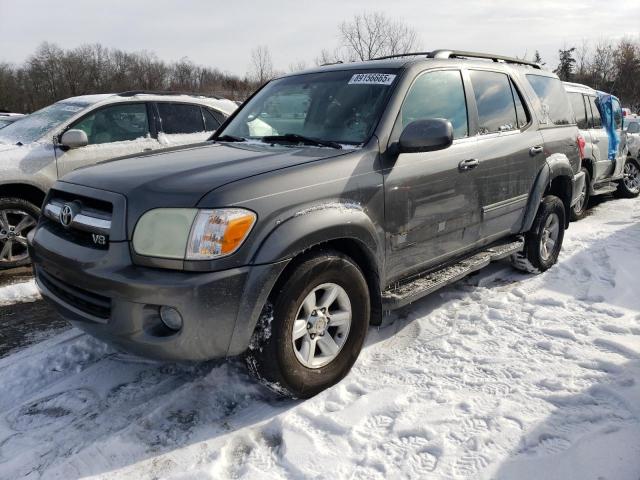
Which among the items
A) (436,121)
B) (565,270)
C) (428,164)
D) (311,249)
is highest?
(436,121)

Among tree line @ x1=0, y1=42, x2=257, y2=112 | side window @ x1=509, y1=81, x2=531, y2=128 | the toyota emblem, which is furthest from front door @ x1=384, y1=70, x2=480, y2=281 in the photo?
tree line @ x1=0, y1=42, x2=257, y2=112

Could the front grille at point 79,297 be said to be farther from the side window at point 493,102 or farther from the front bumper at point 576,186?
the front bumper at point 576,186

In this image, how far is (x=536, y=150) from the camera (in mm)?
4648

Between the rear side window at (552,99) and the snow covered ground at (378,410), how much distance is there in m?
2.09

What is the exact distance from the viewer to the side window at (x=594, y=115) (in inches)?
360

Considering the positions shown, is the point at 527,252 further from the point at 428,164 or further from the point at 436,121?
the point at 436,121

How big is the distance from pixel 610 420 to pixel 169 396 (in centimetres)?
231

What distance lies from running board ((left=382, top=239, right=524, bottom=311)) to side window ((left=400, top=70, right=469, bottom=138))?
38.6 inches

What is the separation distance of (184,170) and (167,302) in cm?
78

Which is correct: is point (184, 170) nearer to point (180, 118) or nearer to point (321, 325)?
point (321, 325)

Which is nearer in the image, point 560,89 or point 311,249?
point 311,249

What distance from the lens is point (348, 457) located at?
2.42 meters

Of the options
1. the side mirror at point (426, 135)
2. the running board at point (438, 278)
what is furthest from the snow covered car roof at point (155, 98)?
the side mirror at point (426, 135)

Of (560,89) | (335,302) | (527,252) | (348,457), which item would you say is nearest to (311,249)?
(335,302)
